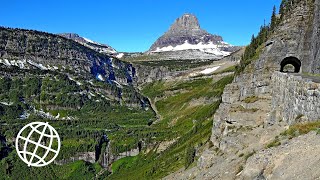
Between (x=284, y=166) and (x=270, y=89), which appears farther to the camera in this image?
(x=270, y=89)

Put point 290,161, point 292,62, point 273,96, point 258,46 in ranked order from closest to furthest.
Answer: point 290,161 < point 273,96 < point 292,62 < point 258,46

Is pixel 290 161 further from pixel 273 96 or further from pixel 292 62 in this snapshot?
pixel 292 62

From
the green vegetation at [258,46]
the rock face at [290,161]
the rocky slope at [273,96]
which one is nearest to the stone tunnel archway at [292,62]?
the rocky slope at [273,96]

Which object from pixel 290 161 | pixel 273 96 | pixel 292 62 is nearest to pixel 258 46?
pixel 292 62

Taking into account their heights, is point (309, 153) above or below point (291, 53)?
below

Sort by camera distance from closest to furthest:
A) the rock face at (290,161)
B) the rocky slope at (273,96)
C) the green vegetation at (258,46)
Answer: the rock face at (290,161) < the rocky slope at (273,96) < the green vegetation at (258,46)

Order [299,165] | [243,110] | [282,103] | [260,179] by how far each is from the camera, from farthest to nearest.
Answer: [243,110]
[282,103]
[260,179]
[299,165]

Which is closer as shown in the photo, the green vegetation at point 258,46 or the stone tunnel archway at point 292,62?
the stone tunnel archway at point 292,62

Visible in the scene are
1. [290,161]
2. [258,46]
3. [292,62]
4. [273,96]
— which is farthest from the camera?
[258,46]

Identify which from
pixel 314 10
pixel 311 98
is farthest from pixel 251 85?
pixel 311 98

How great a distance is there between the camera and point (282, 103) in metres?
54.7

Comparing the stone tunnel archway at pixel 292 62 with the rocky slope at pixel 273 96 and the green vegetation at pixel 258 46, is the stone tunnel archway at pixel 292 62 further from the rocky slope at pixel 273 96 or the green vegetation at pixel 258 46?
the green vegetation at pixel 258 46

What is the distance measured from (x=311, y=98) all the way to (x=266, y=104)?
3006 centimetres

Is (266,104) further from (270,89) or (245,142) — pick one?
(245,142)
